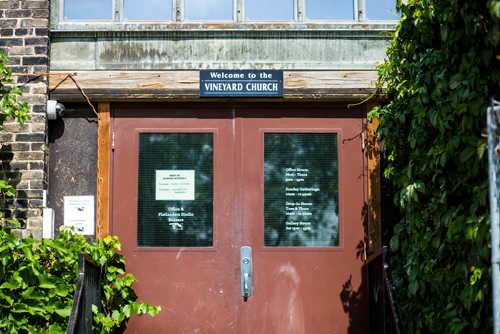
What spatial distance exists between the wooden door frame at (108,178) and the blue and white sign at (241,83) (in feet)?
1.94

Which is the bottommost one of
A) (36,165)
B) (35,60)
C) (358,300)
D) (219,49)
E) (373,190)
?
(358,300)

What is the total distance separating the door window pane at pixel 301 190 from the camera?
24.3ft

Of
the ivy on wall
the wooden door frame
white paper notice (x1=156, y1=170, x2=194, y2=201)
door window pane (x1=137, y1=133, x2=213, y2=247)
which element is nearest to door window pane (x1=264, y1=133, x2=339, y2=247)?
the wooden door frame

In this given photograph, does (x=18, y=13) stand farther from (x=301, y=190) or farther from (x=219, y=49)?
(x=301, y=190)

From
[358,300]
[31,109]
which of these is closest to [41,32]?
[31,109]

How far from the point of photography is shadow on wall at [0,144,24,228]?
7.24m

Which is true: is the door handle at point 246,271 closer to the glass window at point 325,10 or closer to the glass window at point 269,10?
the glass window at point 269,10

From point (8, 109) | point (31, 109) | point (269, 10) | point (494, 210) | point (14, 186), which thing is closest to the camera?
point (494, 210)

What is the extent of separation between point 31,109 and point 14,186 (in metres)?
0.72

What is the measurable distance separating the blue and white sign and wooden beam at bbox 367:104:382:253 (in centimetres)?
92

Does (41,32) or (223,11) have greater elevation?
(223,11)

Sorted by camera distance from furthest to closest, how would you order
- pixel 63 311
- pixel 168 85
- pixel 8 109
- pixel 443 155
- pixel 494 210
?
pixel 168 85
pixel 8 109
pixel 63 311
pixel 443 155
pixel 494 210

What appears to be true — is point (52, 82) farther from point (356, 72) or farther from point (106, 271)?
point (356, 72)

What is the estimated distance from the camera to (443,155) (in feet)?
18.0
